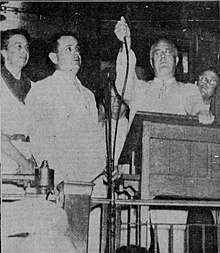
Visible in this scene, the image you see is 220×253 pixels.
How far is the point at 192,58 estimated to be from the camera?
2.89m

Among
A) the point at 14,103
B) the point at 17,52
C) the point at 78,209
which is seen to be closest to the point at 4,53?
the point at 17,52

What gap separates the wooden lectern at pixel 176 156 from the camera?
6.12ft

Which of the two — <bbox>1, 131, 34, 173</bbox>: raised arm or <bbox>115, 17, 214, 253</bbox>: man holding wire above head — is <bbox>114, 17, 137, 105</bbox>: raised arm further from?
<bbox>1, 131, 34, 173</bbox>: raised arm

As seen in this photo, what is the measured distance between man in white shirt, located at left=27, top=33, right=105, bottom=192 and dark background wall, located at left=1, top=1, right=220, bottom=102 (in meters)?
0.16

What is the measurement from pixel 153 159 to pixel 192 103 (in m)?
0.69

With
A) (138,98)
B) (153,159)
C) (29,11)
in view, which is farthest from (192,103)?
(29,11)

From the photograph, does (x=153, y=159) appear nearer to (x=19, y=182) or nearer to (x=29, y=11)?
(x=19, y=182)

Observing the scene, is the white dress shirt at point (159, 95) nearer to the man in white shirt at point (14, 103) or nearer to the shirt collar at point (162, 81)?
the shirt collar at point (162, 81)

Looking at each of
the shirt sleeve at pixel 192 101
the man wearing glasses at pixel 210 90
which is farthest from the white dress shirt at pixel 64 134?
the man wearing glasses at pixel 210 90

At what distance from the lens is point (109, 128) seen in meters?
1.67

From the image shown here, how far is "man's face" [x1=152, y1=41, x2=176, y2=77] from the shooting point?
2.44m

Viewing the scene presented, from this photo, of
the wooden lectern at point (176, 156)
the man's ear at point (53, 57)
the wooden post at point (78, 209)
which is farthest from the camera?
the man's ear at point (53, 57)

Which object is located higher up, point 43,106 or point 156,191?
point 43,106

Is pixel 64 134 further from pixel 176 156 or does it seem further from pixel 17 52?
pixel 176 156
